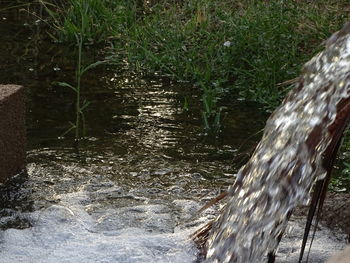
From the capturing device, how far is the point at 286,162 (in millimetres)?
2814

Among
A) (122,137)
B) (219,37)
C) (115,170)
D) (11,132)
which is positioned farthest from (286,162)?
(219,37)

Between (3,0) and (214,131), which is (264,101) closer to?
(214,131)

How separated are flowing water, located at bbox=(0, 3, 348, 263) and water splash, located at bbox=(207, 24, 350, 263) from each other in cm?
74

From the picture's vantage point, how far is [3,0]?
30.8 ft

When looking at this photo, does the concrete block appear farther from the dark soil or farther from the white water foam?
the dark soil

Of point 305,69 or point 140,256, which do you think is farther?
point 140,256

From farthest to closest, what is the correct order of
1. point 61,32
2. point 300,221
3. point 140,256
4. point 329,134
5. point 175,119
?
1. point 61,32
2. point 175,119
3. point 300,221
4. point 140,256
5. point 329,134

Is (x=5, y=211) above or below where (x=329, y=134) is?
below

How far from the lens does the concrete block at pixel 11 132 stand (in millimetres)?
4777

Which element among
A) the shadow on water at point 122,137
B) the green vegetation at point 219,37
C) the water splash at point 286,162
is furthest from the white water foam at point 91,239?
the green vegetation at point 219,37

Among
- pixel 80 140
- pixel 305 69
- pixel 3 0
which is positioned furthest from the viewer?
pixel 3 0

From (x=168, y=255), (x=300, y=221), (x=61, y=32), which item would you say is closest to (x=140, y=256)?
(x=168, y=255)

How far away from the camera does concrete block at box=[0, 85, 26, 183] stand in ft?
15.7

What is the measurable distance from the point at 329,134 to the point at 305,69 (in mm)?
449
